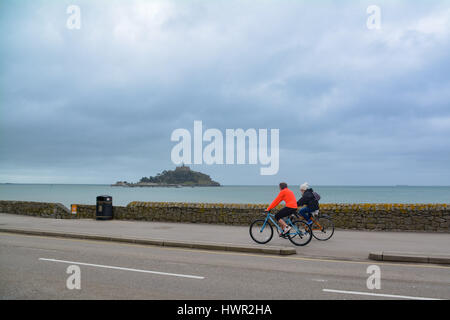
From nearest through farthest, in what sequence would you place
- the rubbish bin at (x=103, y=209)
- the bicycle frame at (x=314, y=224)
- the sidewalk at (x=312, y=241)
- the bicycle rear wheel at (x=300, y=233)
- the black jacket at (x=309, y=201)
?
1. the sidewalk at (x=312, y=241)
2. the bicycle rear wheel at (x=300, y=233)
3. the black jacket at (x=309, y=201)
4. the bicycle frame at (x=314, y=224)
5. the rubbish bin at (x=103, y=209)

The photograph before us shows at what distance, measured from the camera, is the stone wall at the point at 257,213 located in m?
14.5

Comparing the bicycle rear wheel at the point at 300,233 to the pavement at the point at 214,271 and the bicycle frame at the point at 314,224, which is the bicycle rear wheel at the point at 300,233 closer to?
the pavement at the point at 214,271

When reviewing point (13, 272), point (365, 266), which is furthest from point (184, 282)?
point (365, 266)

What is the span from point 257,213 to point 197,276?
29.8 ft

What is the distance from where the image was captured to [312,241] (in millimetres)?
12844

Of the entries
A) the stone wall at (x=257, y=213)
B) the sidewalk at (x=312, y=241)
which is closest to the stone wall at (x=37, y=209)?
the stone wall at (x=257, y=213)

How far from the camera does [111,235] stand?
13.1 metres

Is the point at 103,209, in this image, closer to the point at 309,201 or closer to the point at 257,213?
the point at 257,213

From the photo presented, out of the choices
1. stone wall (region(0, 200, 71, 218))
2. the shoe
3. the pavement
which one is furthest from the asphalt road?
stone wall (region(0, 200, 71, 218))

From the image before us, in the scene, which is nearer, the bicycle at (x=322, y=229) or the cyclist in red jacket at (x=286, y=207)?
the cyclist in red jacket at (x=286, y=207)

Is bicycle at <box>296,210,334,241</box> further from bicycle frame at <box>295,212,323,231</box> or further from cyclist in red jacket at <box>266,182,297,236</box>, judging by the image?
cyclist in red jacket at <box>266,182,297,236</box>

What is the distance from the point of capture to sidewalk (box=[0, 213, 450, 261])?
35.5 ft

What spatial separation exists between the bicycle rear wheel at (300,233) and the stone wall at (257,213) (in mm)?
3870
